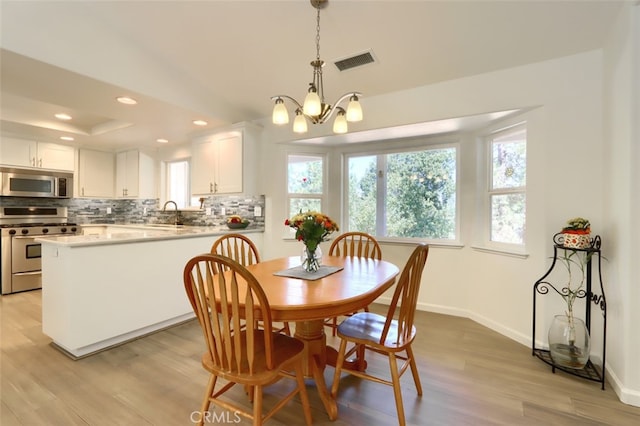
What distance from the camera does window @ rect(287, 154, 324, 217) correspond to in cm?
386

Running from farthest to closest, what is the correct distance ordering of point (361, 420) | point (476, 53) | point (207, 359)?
point (476, 53) → point (361, 420) → point (207, 359)

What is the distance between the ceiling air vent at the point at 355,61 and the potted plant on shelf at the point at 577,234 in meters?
2.00

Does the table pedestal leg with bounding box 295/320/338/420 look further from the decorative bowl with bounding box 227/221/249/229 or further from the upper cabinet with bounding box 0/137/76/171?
the upper cabinet with bounding box 0/137/76/171

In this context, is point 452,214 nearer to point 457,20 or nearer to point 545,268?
point 545,268

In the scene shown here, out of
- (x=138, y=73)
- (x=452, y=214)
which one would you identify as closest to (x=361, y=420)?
(x=452, y=214)

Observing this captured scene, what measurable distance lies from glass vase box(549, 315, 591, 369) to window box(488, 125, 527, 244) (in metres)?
0.81

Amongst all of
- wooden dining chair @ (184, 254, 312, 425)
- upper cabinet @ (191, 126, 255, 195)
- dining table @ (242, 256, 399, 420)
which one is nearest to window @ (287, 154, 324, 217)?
upper cabinet @ (191, 126, 255, 195)

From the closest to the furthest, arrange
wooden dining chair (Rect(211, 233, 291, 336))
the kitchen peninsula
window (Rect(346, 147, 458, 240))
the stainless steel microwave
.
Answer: wooden dining chair (Rect(211, 233, 291, 336))
the kitchen peninsula
window (Rect(346, 147, 458, 240))
the stainless steel microwave

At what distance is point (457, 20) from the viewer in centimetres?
213

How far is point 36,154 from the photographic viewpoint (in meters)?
4.36

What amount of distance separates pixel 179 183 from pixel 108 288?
9.18 feet

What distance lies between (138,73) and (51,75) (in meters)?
0.59

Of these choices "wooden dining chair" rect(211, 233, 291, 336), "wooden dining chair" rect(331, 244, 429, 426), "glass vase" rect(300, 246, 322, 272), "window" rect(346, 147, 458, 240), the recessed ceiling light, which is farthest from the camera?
"window" rect(346, 147, 458, 240)

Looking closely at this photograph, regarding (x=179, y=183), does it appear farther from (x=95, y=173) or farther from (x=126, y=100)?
(x=126, y=100)
